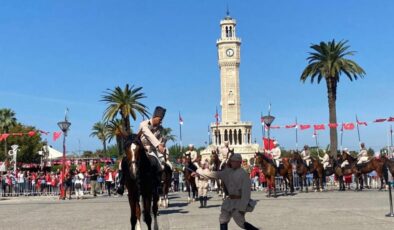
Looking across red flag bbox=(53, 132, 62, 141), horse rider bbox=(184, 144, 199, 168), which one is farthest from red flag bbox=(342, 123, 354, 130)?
horse rider bbox=(184, 144, 199, 168)

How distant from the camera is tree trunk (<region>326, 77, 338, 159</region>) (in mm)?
47719

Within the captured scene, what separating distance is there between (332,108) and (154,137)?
39053mm

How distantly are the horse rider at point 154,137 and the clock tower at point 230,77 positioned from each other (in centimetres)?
13002

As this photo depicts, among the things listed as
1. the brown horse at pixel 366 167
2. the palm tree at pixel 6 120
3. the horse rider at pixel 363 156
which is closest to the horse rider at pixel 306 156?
the brown horse at pixel 366 167

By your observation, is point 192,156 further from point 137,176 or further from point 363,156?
point 363,156

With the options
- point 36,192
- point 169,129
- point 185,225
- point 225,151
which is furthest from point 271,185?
point 169,129

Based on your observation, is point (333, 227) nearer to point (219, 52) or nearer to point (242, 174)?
point (242, 174)

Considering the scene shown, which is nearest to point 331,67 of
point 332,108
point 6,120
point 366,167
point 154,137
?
point 332,108

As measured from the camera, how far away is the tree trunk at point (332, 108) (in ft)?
157

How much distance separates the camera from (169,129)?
138250 mm

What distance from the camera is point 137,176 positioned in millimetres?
10367

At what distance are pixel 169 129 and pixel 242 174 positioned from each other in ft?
425

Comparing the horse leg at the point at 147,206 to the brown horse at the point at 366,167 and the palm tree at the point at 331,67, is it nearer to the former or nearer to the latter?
the brown horse at the point at 366,167

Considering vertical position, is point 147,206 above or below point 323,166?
below
